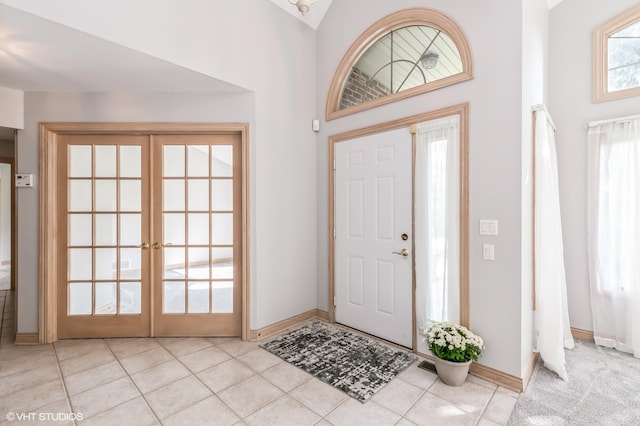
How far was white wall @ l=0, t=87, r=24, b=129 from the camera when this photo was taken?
2861 millimetres

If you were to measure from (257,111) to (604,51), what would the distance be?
11.5 feet

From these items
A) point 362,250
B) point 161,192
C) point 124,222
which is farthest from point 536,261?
point 124,222

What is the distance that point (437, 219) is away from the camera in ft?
8.66

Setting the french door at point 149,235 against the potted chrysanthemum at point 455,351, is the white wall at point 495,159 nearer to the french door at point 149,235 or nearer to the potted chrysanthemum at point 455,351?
the potted chrysanthemum at point 455,351

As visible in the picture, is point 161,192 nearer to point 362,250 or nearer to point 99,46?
point 99,46

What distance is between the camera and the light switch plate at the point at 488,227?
7.59 feet

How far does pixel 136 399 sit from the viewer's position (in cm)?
212

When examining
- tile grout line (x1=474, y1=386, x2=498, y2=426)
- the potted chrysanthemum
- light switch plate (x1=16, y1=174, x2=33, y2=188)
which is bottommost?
tile grout line (x1=474, y1=386, x2=498, y2=426)

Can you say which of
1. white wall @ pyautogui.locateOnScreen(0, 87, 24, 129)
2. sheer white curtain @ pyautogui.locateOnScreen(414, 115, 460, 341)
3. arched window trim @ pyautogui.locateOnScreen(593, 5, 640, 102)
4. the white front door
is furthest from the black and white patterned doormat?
white wall @ pyautogui.locateOnScreen(0, 87, 24, 129)

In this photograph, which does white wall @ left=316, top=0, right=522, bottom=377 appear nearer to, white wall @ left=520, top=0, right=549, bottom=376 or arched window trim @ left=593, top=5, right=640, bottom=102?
white wall @ left=520, top=0, right=549, bottom=376

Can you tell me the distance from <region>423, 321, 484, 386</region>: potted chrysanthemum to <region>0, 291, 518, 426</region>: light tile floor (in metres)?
0.09

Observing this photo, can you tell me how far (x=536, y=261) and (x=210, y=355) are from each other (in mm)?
2949

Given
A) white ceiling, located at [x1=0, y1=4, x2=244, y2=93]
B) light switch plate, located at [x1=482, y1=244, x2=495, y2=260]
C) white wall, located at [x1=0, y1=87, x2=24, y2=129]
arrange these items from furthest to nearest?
white wall, located at [x1=0, y1=87, x2=24, y2=129] → light switch plate, located at [x1=482, y1=244, x2=495, y2=260] → white ceiling, located at [x1=0, y1=4, x2=244, y2=93]

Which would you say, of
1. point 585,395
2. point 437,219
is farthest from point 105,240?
point 585,395
